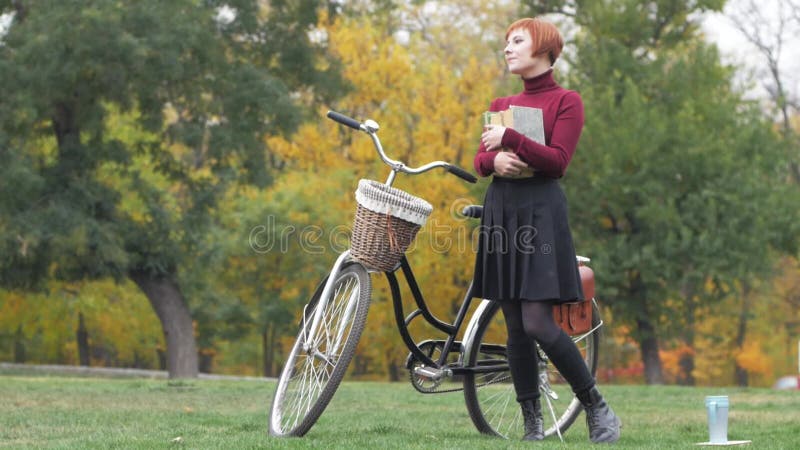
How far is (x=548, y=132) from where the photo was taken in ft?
16.6

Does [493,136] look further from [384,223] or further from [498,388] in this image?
[498,388]

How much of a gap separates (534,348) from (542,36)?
1486mm

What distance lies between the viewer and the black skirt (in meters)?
5.00

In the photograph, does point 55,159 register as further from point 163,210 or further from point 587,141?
point 587,141

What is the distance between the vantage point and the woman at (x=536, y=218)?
16.4ft

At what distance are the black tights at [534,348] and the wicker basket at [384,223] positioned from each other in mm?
594

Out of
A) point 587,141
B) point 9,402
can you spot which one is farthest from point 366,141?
point 9,402

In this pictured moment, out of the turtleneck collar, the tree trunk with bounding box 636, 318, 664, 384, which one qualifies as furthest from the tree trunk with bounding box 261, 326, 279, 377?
the turtleneck collar

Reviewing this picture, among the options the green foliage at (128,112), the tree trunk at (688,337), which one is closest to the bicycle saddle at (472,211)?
the green foliage at (128,112)

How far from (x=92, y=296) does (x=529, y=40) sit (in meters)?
22.5

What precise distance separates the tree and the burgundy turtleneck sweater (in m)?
13.3

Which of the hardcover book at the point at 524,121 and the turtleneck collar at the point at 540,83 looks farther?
the turtleneck collar at the point at 540,83

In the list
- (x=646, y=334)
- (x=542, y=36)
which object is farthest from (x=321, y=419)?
(x=646, y=334)

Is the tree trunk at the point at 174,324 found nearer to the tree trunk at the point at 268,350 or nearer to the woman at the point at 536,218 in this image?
the tree trunk at the point at 268,350
